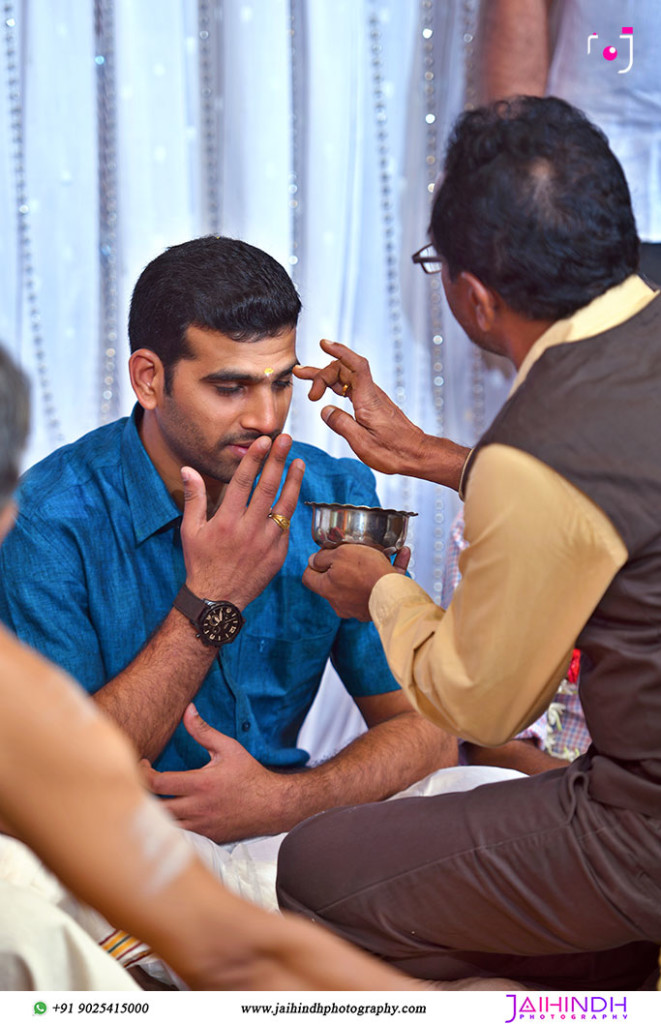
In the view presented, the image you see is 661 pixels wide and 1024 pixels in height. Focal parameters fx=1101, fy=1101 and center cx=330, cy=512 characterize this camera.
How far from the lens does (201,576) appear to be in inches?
90.5

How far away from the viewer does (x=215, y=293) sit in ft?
8.07

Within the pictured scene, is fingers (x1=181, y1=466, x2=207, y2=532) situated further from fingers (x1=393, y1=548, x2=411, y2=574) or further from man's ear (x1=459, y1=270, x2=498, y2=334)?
man's ear (x1=459, y1=270, x2=498, y2=334)

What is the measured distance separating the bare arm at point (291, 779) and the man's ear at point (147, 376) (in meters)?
0.74

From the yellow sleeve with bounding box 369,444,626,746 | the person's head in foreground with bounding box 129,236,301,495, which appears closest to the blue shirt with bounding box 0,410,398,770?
the person's head in foreground with bounding box 129,236,301,495

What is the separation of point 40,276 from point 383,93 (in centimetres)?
125

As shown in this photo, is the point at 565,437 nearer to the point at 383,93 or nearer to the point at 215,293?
the point at 215,293

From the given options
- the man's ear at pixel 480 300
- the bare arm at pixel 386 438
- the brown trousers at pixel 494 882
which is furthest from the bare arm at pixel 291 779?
the man's ear at pixel 480 300

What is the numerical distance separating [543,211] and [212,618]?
1057 millimetres

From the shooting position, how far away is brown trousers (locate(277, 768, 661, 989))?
70.6 inches

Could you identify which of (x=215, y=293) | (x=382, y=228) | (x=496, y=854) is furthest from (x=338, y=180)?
(x=496, y=854)

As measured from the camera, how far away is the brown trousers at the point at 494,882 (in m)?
1.79

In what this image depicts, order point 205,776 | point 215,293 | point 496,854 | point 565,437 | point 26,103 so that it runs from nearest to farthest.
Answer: point 565,437 < point 496,854 < point 205,776 < point 215,293 < point 26,103

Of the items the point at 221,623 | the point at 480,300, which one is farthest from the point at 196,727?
the point at 480,300
